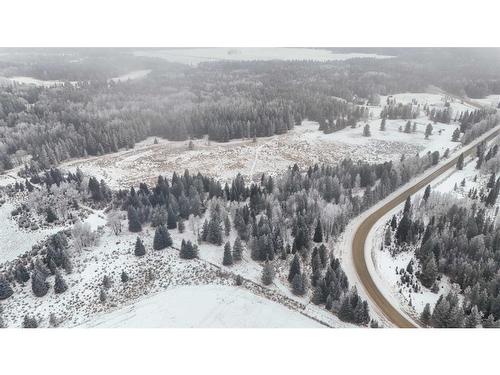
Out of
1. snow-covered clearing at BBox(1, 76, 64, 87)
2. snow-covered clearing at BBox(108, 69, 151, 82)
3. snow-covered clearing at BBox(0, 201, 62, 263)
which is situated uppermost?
snow-covered clearing at BBox(108, 69, 151, 82)

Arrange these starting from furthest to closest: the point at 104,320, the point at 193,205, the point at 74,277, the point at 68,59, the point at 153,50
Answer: the point at 68,59
the point at 153,50
the point at 193,205
the point at 74,277
the point at 104,320

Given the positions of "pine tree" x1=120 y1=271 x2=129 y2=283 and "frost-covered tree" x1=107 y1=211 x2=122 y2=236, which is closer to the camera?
"pine tree" x1=120 y1=271 x2=129 y2=283

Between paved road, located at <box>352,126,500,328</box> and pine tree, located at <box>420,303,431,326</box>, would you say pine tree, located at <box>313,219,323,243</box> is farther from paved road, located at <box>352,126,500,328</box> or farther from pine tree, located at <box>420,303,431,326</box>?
pine tree, located at <box>420,303,431,326</box>

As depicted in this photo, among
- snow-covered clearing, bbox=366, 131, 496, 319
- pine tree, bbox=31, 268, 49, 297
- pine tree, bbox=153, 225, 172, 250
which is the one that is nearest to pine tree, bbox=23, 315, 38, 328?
pine tree, bbox=31, 268, 49, 297

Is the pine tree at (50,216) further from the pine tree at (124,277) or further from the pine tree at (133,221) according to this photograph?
the pine tree at (124,277)

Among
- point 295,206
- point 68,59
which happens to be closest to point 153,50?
point 68,59

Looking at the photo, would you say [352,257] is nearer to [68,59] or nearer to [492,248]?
[492,248]
